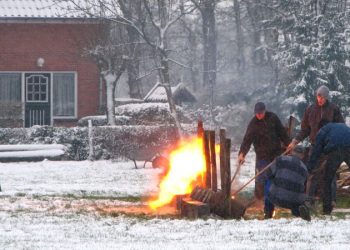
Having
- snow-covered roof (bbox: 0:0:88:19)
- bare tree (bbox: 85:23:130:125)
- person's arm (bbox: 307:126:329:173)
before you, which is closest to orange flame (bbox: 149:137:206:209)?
person's arm (bbox: 307:126:329:173)

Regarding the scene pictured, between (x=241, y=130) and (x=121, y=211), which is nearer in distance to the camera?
(x=121, y=211)

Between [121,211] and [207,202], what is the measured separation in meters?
Result: 1.54

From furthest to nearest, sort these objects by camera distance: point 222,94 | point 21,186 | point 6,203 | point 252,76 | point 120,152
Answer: point 252,76 → point 222,94 → point 120,152 → point 21,186 → point 6,203

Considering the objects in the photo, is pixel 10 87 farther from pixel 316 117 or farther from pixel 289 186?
pixel 289 186

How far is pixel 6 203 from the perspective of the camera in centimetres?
1550

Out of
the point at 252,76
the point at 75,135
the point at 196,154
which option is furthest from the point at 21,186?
the point at 252,76

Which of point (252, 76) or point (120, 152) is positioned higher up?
point (252, 76)

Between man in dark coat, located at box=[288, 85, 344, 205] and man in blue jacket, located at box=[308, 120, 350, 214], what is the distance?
1.01ft

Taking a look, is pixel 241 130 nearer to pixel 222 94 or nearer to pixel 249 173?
pixel 222 94

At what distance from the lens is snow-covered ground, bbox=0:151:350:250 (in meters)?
10.4

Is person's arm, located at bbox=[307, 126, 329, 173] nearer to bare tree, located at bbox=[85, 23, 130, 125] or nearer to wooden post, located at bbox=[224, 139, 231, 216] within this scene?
wooden post, located at bbox=[224, 139, 231, 216]

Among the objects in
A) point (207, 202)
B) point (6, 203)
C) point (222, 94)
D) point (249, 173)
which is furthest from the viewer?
point (222, 94)

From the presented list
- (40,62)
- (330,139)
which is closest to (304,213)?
(330,139)

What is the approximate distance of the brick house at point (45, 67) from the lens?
109 feet
